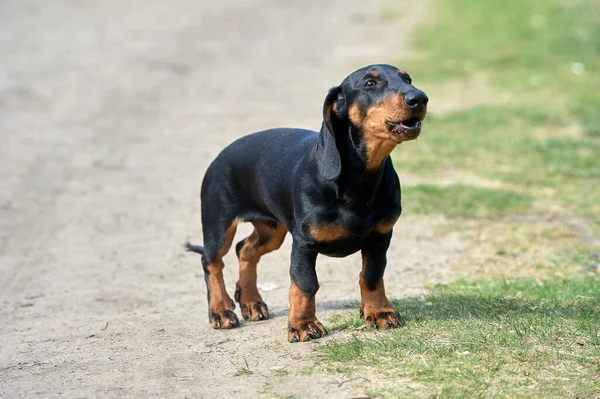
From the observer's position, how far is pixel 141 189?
10.6 meters

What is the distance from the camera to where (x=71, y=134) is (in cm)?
1263

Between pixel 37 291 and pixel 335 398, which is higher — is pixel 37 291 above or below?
below

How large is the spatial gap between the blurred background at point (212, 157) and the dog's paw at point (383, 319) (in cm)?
20

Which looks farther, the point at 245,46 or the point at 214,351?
the point at 245,46

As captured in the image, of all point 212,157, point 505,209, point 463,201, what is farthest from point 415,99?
point 212,157

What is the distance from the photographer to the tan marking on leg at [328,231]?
5441 mm

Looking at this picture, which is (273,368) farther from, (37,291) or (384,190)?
(37,291)

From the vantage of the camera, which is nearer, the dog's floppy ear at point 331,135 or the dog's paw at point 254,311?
the dog's floppy ear at point 331,135

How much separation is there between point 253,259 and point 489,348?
194cm

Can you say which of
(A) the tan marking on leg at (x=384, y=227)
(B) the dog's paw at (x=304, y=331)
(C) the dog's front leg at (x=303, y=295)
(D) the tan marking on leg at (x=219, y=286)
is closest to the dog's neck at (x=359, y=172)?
(A) the tan marking on leg at (x=384, y=227)

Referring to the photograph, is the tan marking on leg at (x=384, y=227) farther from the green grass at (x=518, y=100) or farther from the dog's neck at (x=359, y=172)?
the green grass at (x=518, y=100)

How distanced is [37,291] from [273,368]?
3159mm

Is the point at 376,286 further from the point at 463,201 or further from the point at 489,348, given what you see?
the point at 463,201

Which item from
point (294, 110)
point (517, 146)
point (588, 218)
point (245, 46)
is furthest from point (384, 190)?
point (245, 46)
